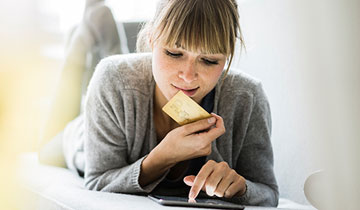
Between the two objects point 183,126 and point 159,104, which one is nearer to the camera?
point 183,126

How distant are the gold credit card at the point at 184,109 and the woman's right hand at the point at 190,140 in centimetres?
2

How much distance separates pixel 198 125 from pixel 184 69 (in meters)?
0.14

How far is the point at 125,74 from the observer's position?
49.4 inches

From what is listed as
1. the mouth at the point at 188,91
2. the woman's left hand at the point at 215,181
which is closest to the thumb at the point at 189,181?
the woman's left hand at the point at 215,181

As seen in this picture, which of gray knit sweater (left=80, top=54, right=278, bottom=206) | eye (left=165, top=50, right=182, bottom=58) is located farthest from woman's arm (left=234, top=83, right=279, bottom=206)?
eye (left=165, top=50, right=182, bottom=58)

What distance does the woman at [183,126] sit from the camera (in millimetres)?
1038

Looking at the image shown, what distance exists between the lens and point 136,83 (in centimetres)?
125

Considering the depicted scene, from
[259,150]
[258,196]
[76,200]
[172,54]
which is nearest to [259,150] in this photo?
[259,150]

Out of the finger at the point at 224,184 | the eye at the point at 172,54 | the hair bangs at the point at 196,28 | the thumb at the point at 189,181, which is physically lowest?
the finger at the point at 224,184

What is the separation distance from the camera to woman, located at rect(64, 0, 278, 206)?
3.41 feet

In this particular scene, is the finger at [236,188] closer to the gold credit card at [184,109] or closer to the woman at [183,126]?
the woman at [183,126]

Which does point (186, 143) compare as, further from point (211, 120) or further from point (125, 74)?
point (125, 74)

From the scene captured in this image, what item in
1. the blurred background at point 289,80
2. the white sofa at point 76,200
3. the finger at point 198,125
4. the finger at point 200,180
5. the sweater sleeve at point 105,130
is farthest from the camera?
the sweater sleeve at point 105,130

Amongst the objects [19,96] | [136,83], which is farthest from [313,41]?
[19,96]
